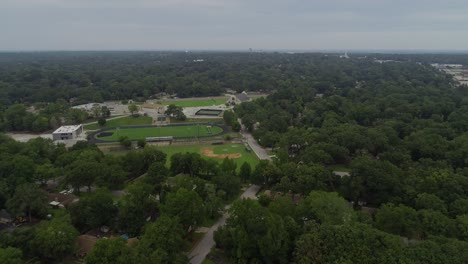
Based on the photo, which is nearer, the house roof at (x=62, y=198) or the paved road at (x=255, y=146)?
the house roof at (x=62, y=198)

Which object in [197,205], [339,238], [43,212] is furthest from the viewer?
[43,212]

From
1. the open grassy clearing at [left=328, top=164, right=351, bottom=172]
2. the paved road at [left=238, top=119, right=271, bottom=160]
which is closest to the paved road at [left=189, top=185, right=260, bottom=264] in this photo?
the paved road at [left=238, top=119, right=271, bottom=160]

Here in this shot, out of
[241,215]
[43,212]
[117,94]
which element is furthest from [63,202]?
[117,94]

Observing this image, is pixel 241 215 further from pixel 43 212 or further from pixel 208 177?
pixel 43 212

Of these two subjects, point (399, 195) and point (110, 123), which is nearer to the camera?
point (399, 195)

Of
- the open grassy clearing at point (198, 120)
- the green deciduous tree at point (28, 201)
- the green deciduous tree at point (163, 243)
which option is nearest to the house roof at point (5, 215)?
the green deciduous tree at point (28, 201)

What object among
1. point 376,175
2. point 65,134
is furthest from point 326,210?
point 65,134

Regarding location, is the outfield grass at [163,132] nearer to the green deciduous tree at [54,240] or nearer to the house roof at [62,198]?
the house roof at [62,198]

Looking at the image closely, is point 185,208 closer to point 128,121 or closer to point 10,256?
point 10,256
